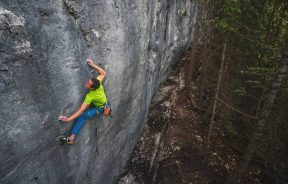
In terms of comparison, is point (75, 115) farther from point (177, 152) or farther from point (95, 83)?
point (177, 152)

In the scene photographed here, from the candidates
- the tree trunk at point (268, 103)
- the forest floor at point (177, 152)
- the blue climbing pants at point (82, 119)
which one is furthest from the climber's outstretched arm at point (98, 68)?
the forest floor at point (177, 152)

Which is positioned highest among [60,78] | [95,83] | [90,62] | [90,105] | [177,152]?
→ [90,62]

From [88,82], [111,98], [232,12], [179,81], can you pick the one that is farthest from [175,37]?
[88,82]

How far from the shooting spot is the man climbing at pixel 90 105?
19.1ft

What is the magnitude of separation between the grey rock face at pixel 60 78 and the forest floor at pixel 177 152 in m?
2.15

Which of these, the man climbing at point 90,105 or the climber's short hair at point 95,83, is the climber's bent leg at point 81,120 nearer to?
the man climbing at point 90,105

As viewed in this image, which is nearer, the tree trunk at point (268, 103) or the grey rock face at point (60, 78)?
the grey rock face at point (60, 78)

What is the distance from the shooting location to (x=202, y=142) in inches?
507

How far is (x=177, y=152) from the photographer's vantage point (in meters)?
11.9

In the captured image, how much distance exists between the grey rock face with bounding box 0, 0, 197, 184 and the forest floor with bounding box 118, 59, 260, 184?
215cm

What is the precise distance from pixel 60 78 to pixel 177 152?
8.08 meters

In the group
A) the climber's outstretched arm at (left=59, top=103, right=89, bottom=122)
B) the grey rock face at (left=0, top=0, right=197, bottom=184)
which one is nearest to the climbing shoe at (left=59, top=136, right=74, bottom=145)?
the grey rock face at (left=0, top=0, right=197, bottom=184)

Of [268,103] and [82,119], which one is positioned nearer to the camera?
[82,119]

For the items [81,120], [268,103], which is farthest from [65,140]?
[268,103]
